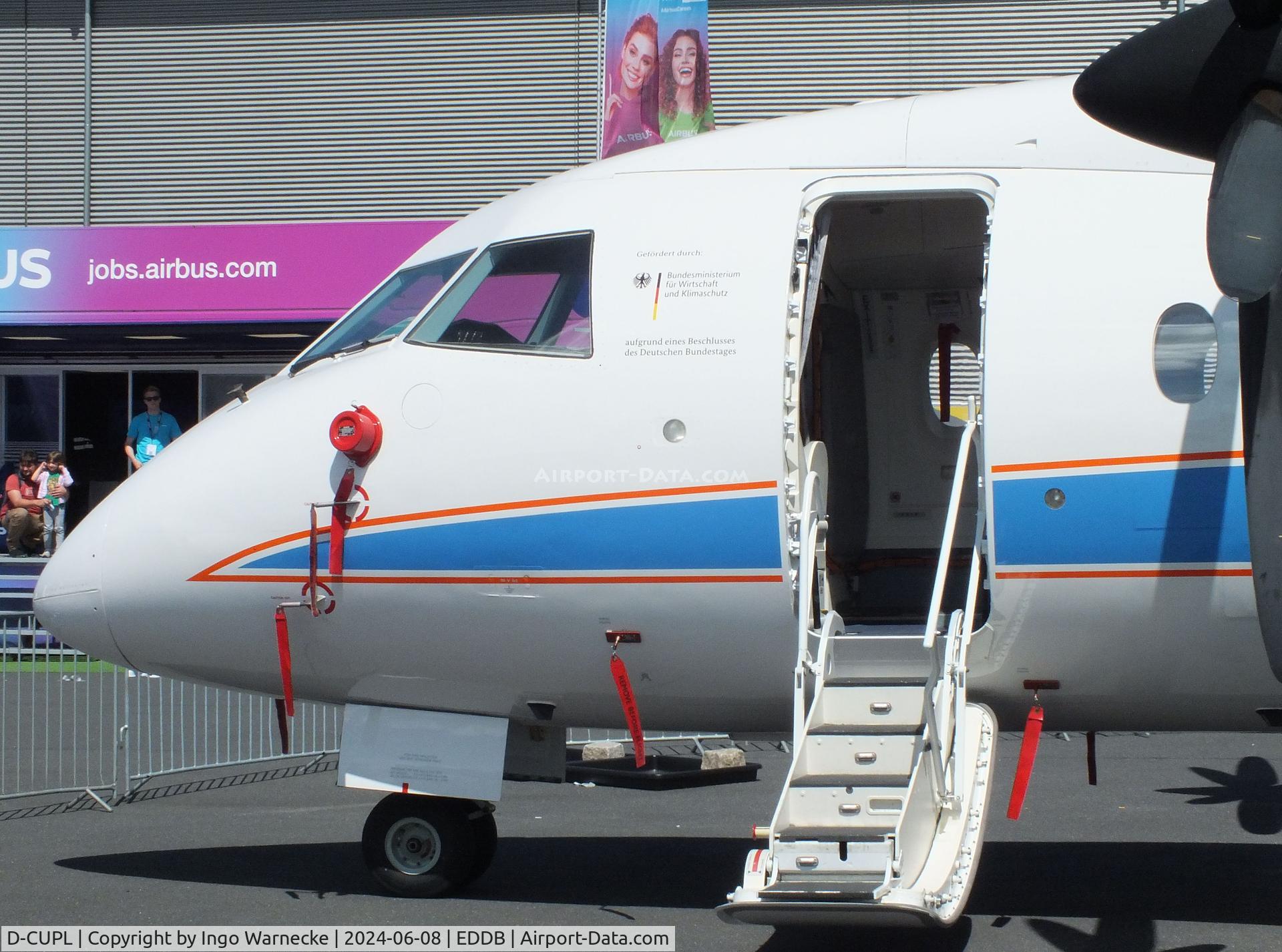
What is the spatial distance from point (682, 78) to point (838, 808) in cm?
1177

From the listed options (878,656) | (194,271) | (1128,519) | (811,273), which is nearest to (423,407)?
(811,273)

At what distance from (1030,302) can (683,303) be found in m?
1.47

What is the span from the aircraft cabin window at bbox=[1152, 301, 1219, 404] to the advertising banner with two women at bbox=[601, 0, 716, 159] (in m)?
10.6

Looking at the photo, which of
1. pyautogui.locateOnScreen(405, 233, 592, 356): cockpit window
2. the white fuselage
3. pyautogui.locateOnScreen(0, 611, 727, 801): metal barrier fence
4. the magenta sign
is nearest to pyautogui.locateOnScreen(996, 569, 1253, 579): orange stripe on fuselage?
the white fuselage

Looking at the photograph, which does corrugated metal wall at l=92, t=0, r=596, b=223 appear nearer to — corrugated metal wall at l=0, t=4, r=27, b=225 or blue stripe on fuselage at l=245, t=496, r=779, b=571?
corrugated metal wall at l=0, t=4, r=27, b=225

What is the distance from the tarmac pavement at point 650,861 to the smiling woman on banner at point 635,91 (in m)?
7.97

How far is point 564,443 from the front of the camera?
246 inches

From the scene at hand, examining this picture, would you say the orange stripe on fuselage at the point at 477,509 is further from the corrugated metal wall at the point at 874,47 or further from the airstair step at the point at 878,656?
the corrugated metal wall at the point at 874,47

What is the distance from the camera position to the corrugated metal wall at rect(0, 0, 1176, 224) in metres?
21.6

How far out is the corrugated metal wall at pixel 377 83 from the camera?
70.9 feet

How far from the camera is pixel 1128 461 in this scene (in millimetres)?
5801

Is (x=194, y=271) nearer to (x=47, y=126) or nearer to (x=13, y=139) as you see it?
(x=47, y=126)

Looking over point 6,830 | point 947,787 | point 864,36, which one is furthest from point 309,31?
point 947,787

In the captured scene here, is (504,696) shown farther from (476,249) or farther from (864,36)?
(864,36)
